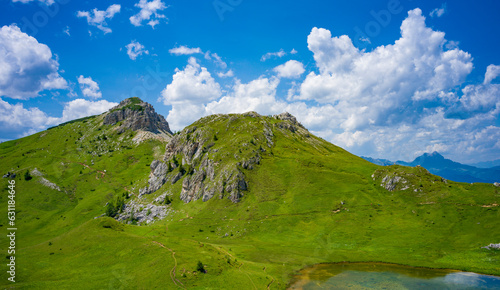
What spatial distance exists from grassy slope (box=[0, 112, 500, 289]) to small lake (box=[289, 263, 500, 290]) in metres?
4.88

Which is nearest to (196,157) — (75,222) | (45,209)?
(75,222)

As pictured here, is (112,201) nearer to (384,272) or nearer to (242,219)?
(242,219)

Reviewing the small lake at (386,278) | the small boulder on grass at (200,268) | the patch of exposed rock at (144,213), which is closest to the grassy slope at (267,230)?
the small boulder on grass at (200,268)

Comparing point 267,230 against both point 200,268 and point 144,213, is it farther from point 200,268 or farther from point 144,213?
point 144,213

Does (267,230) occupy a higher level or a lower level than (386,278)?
higher

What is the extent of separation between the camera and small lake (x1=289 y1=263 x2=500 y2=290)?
2291 inches

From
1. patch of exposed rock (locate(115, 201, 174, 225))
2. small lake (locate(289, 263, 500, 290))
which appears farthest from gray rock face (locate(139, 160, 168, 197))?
small lake (locate(289, 263, 500, 290))

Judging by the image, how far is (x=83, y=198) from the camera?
185 metres

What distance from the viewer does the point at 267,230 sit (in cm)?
11400

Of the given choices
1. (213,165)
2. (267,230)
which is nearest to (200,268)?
(267,230)

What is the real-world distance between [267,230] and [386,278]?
191ft

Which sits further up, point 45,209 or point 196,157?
point 196,157

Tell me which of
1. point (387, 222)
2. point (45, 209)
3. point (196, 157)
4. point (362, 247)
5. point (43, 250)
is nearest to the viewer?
point (43, 250)

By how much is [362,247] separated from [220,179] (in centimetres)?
8905
